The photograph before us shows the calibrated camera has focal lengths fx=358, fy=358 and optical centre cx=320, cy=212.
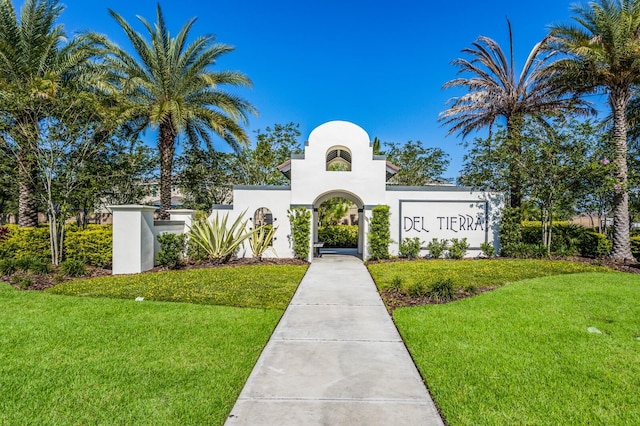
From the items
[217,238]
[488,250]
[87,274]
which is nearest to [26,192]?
[87,274]

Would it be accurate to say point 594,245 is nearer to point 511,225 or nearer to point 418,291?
point 511,225

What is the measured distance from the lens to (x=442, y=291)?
7.98m

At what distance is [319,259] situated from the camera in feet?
48.2

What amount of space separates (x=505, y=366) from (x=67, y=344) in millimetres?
6086

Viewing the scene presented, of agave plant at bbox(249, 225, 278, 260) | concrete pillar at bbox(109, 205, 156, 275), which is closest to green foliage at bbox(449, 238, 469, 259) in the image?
agave plant at bbox(249, 225, 278, 260)

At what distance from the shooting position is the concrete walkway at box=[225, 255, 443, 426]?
11.5 feet

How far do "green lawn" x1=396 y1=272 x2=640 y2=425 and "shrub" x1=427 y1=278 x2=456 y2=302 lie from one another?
0.37 metres

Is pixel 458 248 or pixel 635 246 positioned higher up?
pixel 635 246

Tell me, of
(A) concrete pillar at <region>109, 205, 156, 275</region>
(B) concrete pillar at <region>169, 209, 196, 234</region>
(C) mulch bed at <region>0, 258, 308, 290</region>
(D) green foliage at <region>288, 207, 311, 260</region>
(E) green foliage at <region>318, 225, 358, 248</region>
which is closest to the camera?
(C) mulch bed at <region>0, 258, 308, 290</region>

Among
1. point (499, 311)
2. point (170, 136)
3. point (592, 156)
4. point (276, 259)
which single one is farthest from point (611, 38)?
point (170, 136)

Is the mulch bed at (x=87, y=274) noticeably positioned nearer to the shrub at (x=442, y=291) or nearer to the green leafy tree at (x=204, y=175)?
the shrub at (x=442, y=291)

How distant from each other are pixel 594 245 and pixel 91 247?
19.2 metres

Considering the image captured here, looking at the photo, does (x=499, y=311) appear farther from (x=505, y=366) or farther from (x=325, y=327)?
(x=325, y=327)

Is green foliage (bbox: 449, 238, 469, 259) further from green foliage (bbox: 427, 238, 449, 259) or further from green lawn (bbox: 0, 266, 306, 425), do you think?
green lawn (bbox: 0, 266, 306, 425)
